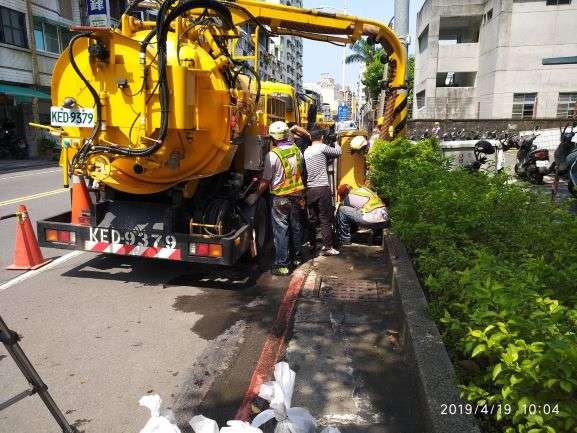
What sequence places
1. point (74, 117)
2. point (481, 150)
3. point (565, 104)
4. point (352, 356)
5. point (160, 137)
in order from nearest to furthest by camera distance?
point (352, 356)
point (160, 137)
point (74, 117)
point (481, 150)
point (565, 104)

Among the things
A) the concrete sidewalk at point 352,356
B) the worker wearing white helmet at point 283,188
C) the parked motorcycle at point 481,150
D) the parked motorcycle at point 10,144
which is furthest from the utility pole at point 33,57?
the concrete sidewalk at point 352,356

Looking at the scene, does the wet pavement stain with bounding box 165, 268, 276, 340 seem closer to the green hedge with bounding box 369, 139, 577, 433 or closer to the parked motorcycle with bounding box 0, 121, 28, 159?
the green hedge with bounding box 369, 139, 577, 433

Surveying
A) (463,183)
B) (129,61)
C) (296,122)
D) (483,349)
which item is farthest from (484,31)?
(483,349)

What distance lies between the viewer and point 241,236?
5137 mm

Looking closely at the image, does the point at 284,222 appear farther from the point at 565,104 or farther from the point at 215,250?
the point at 565,104

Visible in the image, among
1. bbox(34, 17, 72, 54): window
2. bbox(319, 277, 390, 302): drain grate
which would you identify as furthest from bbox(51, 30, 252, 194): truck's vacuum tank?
bbox(34, 17, 72, 54): window

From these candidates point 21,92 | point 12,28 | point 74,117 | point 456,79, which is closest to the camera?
point 74,117

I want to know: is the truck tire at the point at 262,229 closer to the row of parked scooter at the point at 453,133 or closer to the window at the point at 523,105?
the row of parked scooter at the point at 453,133

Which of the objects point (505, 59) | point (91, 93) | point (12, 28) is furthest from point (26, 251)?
point (505, 59)

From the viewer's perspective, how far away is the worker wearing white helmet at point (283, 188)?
568 centimetres

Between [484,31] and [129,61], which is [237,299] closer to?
[129,61]

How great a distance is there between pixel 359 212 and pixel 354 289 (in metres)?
1.53

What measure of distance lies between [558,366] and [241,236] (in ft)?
12.3

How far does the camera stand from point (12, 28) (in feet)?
71.6
